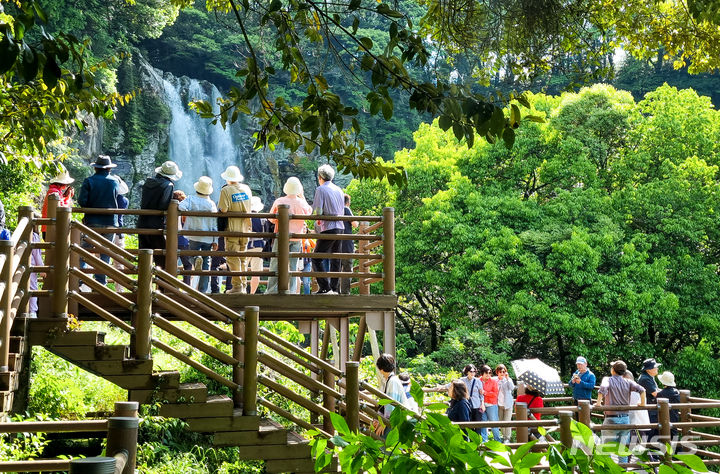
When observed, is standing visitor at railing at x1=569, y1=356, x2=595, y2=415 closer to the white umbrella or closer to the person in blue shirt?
the person in blue shirt

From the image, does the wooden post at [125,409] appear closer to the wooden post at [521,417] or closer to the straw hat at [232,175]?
the wooden post at [521,417]

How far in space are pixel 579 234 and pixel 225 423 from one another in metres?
18.5

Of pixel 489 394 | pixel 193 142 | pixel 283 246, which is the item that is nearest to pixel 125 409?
pixel 283 246

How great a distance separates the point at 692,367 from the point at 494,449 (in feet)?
76.3

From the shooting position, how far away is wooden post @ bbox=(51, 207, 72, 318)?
782cm

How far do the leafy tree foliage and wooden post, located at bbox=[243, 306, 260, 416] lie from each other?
1703 cm

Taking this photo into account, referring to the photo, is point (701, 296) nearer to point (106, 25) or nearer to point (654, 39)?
point (654, 39)

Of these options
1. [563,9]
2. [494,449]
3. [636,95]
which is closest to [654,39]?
[563,9]

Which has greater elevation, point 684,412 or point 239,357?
point 239,357

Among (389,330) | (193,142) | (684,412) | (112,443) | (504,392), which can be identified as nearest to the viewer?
(112,443)

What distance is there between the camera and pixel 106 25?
34375 millimetres

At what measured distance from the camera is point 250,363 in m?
7.58

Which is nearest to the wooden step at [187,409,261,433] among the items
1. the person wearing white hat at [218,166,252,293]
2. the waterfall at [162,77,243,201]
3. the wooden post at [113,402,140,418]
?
the person wearing white hat at [218,166,252,293]

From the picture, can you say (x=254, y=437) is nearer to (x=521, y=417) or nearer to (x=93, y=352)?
(x=93, y=352)
